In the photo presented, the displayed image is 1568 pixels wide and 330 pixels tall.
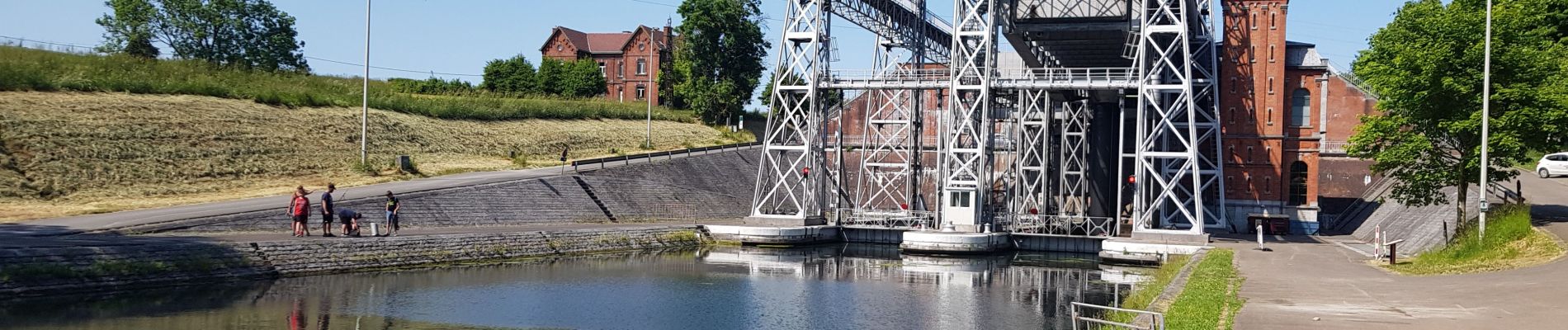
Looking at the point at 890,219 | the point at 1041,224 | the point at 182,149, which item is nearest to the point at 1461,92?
the point at 1041,224

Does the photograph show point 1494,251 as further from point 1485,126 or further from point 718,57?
point 718,57

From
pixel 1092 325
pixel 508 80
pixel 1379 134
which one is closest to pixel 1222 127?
pixel 1379 134

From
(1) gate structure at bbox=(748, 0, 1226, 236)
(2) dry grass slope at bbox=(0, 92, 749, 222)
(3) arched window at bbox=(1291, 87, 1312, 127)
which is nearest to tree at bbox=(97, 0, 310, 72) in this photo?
(2) dry grass slope at bbox=(0, 92, 749, 222)

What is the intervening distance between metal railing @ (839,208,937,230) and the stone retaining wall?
13.7 meters

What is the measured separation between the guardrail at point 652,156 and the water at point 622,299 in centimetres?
1514

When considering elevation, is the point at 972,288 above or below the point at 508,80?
below

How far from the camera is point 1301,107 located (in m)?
54.1

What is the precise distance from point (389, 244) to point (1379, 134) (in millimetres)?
27533

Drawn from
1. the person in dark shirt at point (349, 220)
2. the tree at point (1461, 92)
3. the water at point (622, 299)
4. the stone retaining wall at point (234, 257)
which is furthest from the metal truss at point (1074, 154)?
the person in dark shirt at point (349, 220)

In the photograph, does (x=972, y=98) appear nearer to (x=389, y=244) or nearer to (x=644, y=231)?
(x=644, y=231)

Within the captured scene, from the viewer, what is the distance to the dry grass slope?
35.2m

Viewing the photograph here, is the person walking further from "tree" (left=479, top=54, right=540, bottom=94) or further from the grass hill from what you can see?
"tree" (left=479, top=54, right=540, bottom=94)

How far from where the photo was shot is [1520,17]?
31859 millimetres

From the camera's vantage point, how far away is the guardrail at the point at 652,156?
5288 centimetres
